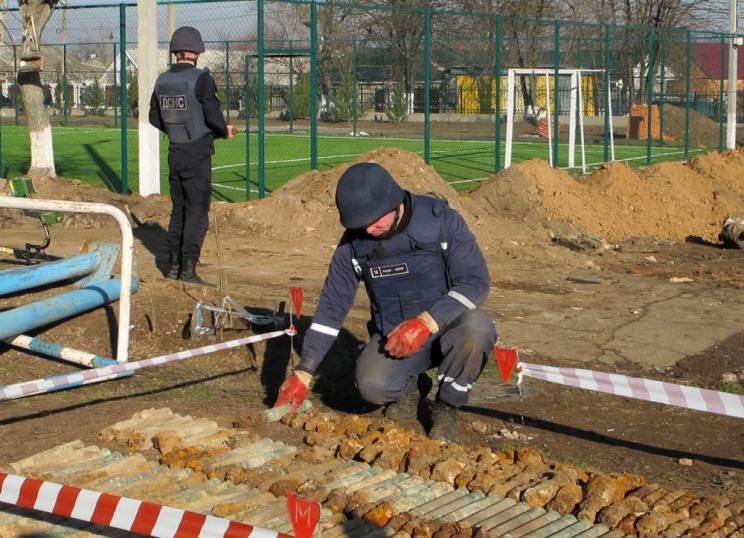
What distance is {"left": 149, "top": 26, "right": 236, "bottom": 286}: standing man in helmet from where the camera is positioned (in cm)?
830

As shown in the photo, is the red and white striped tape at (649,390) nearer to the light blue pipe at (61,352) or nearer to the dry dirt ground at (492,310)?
the dry dirt ground at (492,310)

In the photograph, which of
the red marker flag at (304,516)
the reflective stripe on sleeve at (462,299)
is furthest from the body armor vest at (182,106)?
the red marker flag at (304,516)

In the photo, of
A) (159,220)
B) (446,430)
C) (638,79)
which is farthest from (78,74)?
(446,430)

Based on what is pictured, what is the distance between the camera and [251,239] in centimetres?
1149

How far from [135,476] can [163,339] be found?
2.80 m

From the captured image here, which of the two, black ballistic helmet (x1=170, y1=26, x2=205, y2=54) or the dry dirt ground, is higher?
black ballistic helmet (x1=170, y1=26, x2=205, y2=54)

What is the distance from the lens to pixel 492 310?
8.31 metres

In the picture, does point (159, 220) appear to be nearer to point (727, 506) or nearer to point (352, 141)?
point (727, 506)

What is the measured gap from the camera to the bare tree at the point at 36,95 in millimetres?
15172

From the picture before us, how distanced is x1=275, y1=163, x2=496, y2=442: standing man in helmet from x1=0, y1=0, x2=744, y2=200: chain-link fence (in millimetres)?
8606

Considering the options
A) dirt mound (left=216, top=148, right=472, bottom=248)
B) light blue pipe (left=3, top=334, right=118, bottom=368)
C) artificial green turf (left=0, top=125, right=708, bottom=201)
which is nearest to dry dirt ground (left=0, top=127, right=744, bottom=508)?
dirt mound (left=216, top=148, right=472, bottom=248)

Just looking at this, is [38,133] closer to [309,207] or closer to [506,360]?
[309,207]

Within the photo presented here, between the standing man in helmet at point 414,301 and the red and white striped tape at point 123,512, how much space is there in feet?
5.73

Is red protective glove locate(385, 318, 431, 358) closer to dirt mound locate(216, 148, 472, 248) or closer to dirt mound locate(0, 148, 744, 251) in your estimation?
dirt mound locate(0, 148, 744, 251)
